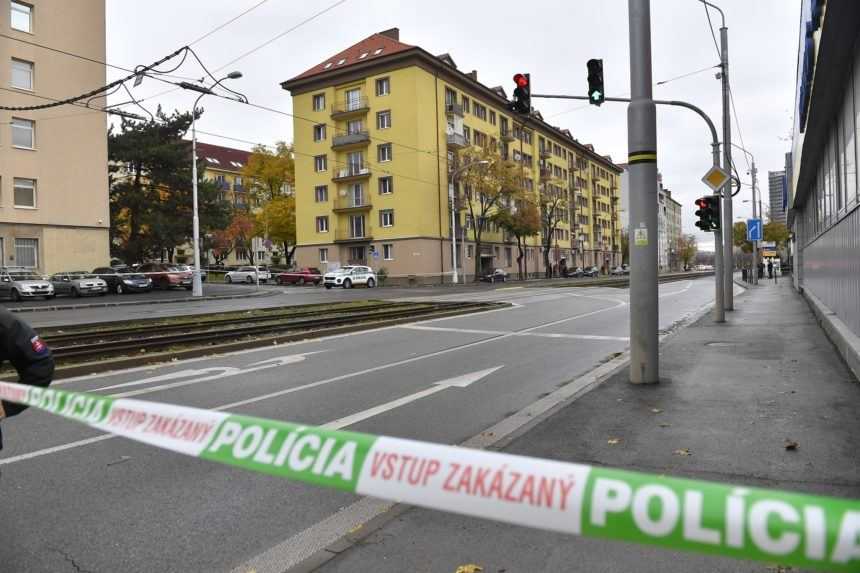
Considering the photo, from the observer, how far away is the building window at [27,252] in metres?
32.9

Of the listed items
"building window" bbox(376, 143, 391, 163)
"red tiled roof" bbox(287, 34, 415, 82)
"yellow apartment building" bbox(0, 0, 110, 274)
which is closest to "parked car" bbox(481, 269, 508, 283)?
"building window" bbox(376, 143, 391, 163)

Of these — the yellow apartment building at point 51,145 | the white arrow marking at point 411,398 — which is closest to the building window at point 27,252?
the yellow apartment building at point 51,145

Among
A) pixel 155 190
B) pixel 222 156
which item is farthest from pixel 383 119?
pixel 222 156

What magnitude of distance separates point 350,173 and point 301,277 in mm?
10550

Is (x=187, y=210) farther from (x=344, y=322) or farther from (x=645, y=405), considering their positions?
(x=645, y=405)

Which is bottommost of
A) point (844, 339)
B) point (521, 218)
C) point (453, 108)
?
point (844, 339)

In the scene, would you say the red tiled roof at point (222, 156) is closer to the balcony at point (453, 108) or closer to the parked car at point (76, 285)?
the balcony at point (453, 108)

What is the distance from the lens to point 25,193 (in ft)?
109

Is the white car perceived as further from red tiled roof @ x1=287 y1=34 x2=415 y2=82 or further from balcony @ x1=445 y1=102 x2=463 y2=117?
red tiled roof @ x1=287 y1=34 x2=415 y2=82

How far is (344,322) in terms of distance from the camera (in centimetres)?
1573

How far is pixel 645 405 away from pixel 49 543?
5095mm

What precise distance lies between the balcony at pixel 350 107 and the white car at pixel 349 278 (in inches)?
624

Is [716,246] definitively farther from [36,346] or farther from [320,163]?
[320,163]

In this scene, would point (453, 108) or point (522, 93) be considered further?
point (453, 108)
